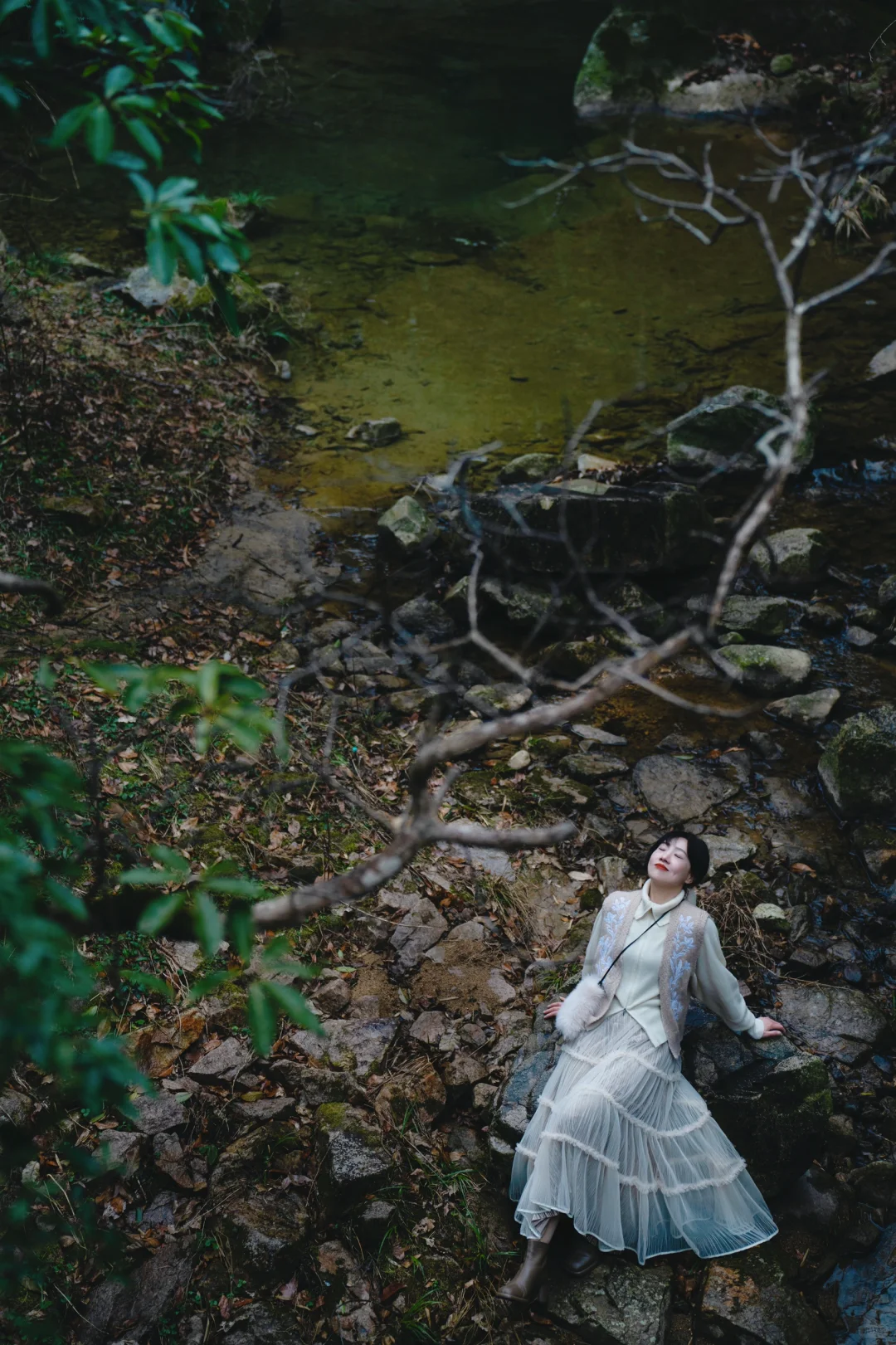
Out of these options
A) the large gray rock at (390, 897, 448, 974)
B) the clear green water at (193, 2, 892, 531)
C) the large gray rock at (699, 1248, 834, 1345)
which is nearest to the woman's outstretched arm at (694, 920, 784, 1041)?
the large gray rock at (699, 1248, 834, 1345)

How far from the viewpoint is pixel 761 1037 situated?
3.83 metres

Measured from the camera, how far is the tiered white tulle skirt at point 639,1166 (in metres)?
3.46

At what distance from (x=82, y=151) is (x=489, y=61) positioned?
26.9 feet

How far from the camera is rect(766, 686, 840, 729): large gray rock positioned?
638 centimetres

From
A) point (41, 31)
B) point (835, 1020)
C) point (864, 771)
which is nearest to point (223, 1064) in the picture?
point (835, 1020)

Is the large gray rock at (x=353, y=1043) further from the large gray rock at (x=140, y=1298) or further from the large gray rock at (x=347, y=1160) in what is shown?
the large gray rock at (x=140, y=1298)

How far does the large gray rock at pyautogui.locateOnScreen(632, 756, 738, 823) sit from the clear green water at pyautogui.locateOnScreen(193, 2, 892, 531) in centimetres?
307

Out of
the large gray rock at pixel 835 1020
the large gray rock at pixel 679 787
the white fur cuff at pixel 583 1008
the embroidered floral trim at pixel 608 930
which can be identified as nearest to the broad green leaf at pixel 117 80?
the embroidered floral trim at pixel 608 930

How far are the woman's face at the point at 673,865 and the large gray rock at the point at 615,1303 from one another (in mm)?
1338

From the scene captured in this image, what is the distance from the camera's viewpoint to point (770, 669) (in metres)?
6.64

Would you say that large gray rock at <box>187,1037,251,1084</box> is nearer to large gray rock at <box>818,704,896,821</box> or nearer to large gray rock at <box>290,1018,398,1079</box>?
large gray rock at <box>290,1018,398,1079</box>

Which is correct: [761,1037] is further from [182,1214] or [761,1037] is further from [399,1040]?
[182,1214]

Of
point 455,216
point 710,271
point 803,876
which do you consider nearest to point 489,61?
point 455,216

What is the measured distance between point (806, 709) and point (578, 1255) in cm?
383
